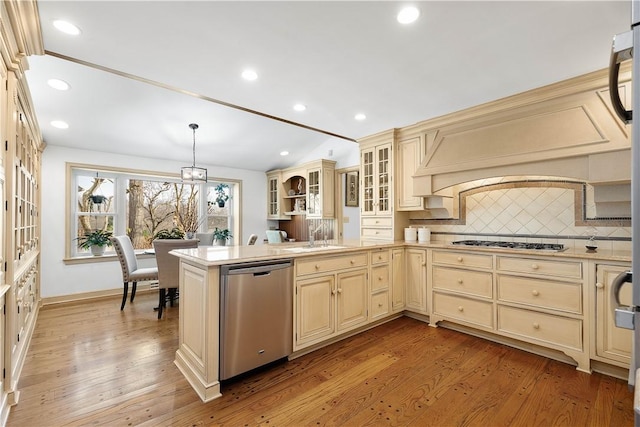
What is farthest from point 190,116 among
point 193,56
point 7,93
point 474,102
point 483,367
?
point 483,367

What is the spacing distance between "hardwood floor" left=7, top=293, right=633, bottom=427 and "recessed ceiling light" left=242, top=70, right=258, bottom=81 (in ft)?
8.27

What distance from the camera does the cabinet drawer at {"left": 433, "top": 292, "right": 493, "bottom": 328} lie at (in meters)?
2.96

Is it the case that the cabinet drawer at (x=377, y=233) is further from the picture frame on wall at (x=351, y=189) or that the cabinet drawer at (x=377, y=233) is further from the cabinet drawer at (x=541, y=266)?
the cabinet drawer at (x=541, y=266)

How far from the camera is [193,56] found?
7.95 feet

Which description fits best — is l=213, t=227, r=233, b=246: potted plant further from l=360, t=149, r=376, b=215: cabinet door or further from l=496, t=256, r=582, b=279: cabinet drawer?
l=496, t=256, r=582, b=279: cabinet drawer

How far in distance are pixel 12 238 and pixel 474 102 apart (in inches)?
157

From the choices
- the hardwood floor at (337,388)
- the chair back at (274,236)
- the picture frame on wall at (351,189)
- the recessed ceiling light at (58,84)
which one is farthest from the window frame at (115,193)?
the picture frame on wall at (351,189)

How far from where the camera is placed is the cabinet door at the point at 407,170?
3.77m

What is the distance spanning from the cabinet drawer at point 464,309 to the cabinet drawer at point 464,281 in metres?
0.09

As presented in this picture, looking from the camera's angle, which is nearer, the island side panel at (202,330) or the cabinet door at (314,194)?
the island side panel at (202,330)

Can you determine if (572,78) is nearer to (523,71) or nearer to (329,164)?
(523,71)

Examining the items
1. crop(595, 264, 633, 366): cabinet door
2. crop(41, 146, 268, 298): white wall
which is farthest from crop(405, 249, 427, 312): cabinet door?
crop(41, 146, 268, 298): white wall

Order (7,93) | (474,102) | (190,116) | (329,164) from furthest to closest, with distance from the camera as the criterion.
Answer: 1. (329,164)
2. (190,116)
3. (474,102)
4. (7,93)

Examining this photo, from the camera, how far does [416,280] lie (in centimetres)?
357
